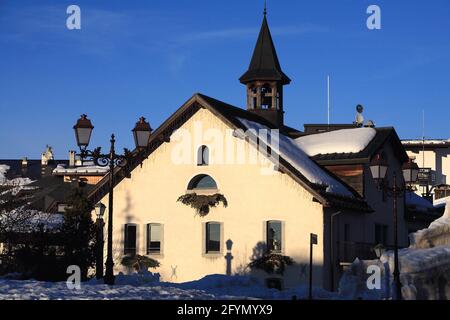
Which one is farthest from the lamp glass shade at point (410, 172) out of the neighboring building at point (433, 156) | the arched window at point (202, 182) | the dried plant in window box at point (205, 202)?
the neighboring building at point (433, 156)

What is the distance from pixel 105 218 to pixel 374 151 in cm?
1240

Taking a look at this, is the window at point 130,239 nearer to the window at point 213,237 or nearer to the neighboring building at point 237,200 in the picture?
the neighboring building at point 237,200

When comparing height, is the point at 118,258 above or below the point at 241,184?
below

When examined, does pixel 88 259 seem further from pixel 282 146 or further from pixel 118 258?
Answer: pixel 282 146

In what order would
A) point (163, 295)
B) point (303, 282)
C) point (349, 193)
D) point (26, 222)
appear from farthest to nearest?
1. point (26, 222)
2. point (349, 193)
3. point (303, 282)
4. point (163, 295)

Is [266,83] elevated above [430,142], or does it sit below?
below

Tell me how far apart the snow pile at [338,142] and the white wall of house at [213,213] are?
18.9 feet

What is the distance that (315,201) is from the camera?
30.5 metres

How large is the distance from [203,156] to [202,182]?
3.63ft

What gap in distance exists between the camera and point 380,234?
3778 centimetres

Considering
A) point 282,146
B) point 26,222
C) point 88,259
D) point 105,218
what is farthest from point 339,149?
point 26,222

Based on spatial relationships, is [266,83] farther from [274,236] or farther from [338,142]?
[274,236]

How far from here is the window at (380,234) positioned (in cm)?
3746

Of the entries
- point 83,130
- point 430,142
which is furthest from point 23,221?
point 430,142
